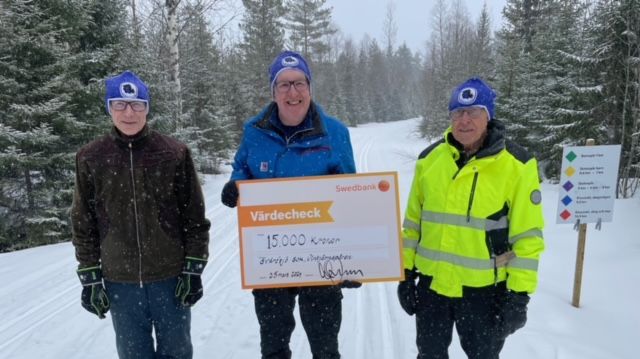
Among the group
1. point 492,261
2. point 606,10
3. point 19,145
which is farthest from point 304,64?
point 606,10

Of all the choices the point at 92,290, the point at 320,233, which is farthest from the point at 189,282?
the point at 320,233

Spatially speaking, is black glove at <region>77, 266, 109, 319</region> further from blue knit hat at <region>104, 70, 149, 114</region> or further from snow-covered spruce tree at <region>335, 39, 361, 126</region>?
snow-covered spruce tree at <region>335, 39, 361, 126</region>

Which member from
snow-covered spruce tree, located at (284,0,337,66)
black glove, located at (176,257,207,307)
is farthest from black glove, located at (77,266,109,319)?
snow-covered spruce tree, located at (284,0,337,66)

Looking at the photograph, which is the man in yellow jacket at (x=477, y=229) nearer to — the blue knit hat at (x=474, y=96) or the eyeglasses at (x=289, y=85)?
the blue knit hat at (x=474, y=96)

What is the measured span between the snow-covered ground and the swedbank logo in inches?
73.3

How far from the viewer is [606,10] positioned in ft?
40.1

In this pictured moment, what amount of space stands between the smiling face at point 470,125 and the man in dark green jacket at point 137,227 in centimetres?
174

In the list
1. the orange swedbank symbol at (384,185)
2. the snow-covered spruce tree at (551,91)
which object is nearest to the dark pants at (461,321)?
the orange swedbank symbol at (384,185)

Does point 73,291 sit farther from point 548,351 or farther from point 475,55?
point 475,55

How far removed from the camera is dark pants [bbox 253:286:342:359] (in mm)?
2848

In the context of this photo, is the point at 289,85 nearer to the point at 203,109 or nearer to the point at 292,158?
the point at 292,158

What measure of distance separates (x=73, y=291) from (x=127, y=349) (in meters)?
3.30

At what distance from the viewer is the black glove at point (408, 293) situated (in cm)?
283

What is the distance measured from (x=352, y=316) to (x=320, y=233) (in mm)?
2170
